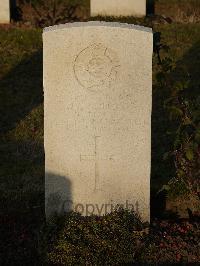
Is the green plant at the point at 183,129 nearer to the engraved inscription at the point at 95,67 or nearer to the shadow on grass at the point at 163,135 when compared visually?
the shadow on grass at the point at 163,135

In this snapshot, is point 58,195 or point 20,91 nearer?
point 58,195

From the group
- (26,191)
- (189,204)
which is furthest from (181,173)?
(26,191)

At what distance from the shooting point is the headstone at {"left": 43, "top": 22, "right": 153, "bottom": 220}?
191 inches

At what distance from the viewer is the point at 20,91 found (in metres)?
9.67

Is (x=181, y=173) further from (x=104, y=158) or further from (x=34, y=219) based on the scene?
(x=34, y=219)

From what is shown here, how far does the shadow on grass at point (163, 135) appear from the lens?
5668 millimetres

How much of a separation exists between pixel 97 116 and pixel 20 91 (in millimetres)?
4878

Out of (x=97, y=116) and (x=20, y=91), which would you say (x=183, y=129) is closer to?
(x=97, y=116)

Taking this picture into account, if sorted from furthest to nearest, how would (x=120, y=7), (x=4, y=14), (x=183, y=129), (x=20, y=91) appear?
(x=120, y=7) < (x=4, y=14) < (x=20, y=91) < (x=183, y=129)

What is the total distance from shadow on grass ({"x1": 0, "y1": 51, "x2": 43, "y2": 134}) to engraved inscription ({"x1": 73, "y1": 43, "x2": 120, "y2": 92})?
3391 mm

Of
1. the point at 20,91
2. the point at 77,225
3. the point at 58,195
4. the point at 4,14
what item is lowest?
the point at 77,225

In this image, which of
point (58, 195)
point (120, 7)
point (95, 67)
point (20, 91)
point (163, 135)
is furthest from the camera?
point (120, 7)

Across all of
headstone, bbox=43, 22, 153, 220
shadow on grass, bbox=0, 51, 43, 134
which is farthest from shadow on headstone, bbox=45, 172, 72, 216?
shadow on grass, bbox=0, 51, 43, 134

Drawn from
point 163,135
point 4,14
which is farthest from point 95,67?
point 4,14
